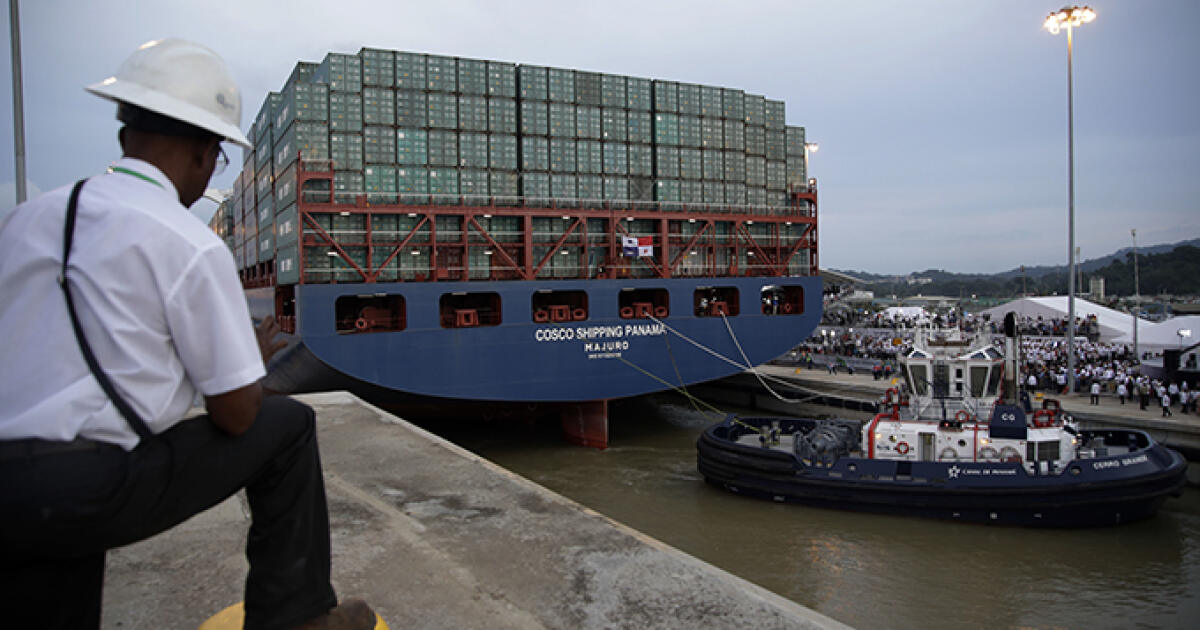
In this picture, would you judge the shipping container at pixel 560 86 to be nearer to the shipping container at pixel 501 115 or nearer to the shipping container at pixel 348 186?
the shipping container at pixel 501 115

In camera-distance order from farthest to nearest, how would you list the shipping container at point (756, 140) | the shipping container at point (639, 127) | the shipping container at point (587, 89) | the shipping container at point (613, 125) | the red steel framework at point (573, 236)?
the shipping container at point (756, 140)
the shipping container at point (639, 127)
the shipping container at point (613, 125)
the shipping container at point (587, 89)
the red steel framework at point (573, 236)

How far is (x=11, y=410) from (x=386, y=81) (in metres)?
18.5

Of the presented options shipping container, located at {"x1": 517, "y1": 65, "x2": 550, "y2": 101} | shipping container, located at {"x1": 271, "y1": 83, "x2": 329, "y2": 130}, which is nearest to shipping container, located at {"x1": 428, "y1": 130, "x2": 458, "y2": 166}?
shipping container, located at {"x1": 517, "y1": 65, "x2": 550, "y2": 101}

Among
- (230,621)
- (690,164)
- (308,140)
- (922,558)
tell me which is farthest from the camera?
(690,164)

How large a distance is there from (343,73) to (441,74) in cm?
252

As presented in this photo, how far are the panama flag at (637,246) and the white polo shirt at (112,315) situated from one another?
58.7 feet

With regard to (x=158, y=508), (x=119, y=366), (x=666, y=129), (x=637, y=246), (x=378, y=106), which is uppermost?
(x=666, y=129)

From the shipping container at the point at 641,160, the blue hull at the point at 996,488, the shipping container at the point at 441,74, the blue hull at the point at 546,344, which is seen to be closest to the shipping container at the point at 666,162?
the shipping container at the point at 641,160

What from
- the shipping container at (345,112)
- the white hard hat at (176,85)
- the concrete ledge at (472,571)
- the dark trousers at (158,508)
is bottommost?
the concrete ledge at (472,571)

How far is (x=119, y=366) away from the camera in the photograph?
4.79 ft

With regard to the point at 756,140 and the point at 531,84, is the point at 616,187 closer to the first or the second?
the point at 531,84

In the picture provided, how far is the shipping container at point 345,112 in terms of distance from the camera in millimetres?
17578

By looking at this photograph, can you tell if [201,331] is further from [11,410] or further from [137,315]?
[11,410]

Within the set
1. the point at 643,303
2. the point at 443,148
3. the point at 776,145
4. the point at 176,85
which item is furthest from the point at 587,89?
the point at 176,85
